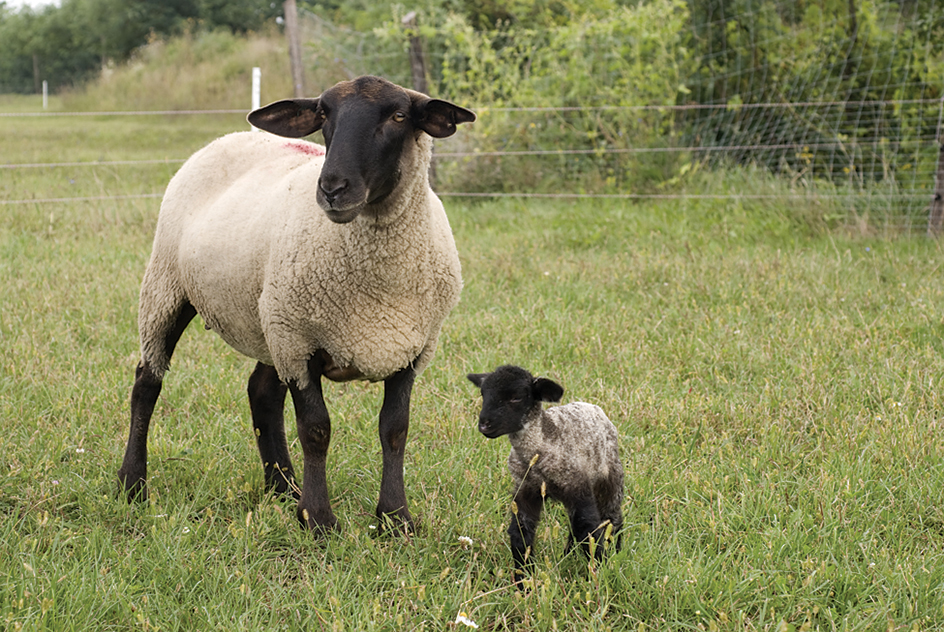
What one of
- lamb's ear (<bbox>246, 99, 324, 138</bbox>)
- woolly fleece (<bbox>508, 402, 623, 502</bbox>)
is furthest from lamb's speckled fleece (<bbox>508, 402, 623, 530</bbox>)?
lamb's ear (<bbox>246, 99, 324, 138</bbox>)

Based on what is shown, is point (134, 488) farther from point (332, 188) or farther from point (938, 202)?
point (938, 202)

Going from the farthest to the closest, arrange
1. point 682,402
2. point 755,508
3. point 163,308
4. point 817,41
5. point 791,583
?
1. point 817,41
2. point 682,402
3. point 163,308
4. point 755,508
5. point 791,583

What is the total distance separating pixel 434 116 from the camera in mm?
2945

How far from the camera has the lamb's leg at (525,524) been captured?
2.57 m

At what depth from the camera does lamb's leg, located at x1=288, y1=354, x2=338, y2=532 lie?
3027 mm

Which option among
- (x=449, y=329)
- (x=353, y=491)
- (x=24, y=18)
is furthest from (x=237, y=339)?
(x=24, y=18)

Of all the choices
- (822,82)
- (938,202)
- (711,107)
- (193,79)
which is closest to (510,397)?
(938,202)

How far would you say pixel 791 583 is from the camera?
2.53 meters

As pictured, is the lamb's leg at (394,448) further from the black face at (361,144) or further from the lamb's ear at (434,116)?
the lamb's ear at (434,116)

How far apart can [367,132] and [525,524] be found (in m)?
1.38

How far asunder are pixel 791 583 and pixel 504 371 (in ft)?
3.57

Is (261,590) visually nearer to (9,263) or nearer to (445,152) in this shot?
(9,263)

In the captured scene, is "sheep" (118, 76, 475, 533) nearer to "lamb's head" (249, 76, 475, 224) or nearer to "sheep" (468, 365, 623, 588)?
"lamb's head" (249, 76, 475, 224)

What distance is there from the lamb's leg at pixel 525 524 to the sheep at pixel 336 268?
0.51m
